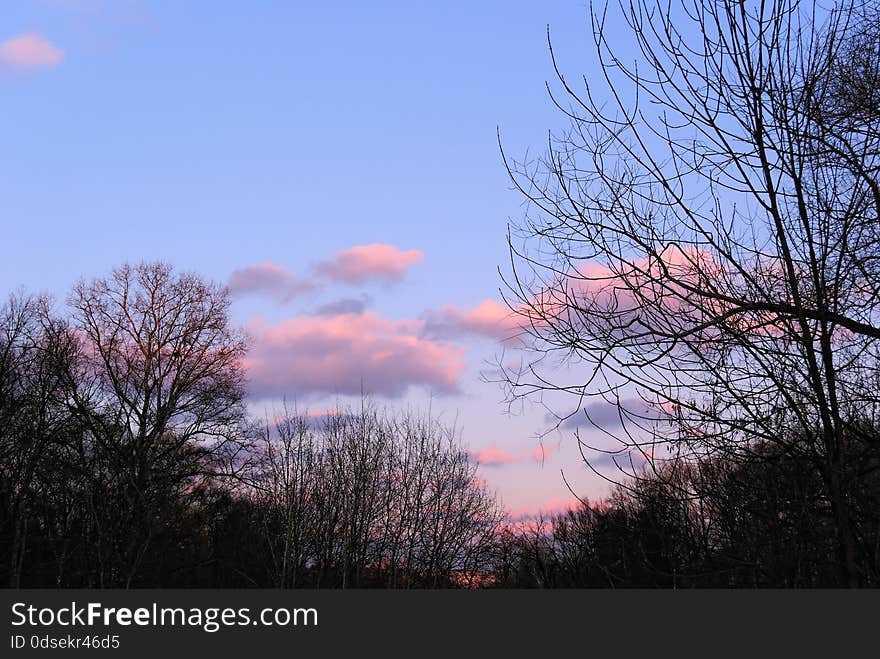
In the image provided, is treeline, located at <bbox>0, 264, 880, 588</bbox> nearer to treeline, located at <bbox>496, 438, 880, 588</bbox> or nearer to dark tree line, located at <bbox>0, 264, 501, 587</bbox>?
dark tree line, located at <bbox>0, 264, 501, 587</bbox>

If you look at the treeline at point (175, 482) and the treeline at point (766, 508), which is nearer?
the treeline at point (766, 508)

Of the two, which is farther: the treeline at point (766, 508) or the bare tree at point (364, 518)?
the bare tree at point (364, 518)

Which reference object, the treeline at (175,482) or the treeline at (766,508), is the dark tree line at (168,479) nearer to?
the treeline at (175,482)

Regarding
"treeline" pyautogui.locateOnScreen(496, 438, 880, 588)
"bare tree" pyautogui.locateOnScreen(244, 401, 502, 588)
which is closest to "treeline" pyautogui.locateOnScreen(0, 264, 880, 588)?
"bare tree" pyautogui.locateOnScreen(244, 401, 502, 588)

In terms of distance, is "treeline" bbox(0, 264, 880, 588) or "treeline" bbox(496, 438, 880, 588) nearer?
"treeline" bbox(496, 438, 880, 588)

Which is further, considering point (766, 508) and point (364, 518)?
point (364, 518)

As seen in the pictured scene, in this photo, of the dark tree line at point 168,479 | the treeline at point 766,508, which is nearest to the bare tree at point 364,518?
the dark tree line at point 168,479

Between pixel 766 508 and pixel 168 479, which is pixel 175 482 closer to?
pixel 168 479

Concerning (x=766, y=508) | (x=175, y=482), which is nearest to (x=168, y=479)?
(x=175, y=482)
